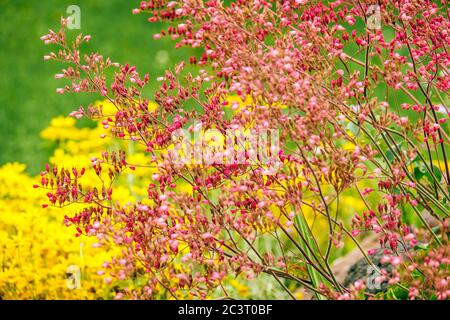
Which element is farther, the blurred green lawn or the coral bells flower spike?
the blurred green lawn

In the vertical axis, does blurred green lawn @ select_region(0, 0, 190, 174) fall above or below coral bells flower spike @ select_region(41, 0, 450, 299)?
above

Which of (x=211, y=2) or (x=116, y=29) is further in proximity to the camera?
(x=116, y=29)

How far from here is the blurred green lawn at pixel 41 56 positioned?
24.0 ft

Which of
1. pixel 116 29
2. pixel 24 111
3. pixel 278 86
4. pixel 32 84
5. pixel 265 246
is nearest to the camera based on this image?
pixel 278 86

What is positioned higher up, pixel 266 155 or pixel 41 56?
pixel 41 56

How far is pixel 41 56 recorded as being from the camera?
8.89 m

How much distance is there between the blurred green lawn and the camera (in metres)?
7.33

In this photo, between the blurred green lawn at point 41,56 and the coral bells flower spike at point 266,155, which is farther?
the blurred green lawn at point 41,56

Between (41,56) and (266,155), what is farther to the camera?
(41,56)

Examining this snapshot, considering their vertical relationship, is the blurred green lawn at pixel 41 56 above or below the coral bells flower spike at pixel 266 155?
above
